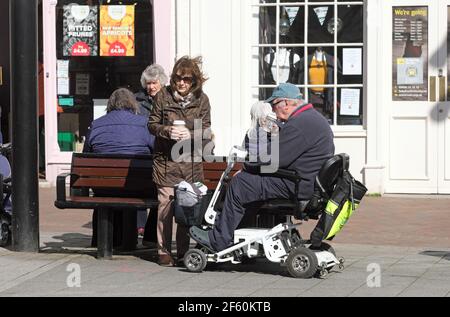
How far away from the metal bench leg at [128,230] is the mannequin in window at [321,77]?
491cm

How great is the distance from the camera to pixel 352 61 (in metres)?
14.0

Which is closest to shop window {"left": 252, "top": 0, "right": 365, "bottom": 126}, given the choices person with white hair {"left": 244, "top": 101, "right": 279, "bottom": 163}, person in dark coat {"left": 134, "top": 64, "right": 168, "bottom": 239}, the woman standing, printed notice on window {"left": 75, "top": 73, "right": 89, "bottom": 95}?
printed notice on window {"left": 75, "top": 73, "right": 89, "bottom": 95}

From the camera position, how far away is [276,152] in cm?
829

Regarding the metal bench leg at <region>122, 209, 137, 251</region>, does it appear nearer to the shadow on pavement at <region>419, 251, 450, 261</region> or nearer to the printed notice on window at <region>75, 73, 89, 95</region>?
the shadow on pavement at <region>419, 251, 450, 261</region>

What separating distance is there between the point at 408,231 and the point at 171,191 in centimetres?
321

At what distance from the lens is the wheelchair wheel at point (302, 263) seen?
26.3 feet

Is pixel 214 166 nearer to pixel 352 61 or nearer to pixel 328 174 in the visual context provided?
pixel 328 174

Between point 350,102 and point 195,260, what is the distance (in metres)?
6.07

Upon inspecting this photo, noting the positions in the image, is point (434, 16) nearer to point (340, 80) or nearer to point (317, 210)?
point (340, 80)

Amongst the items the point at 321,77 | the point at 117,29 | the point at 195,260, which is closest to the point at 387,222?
the point at 321,77

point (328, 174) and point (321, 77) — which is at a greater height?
point (321, 77)

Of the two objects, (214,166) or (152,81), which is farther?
(152,81)
